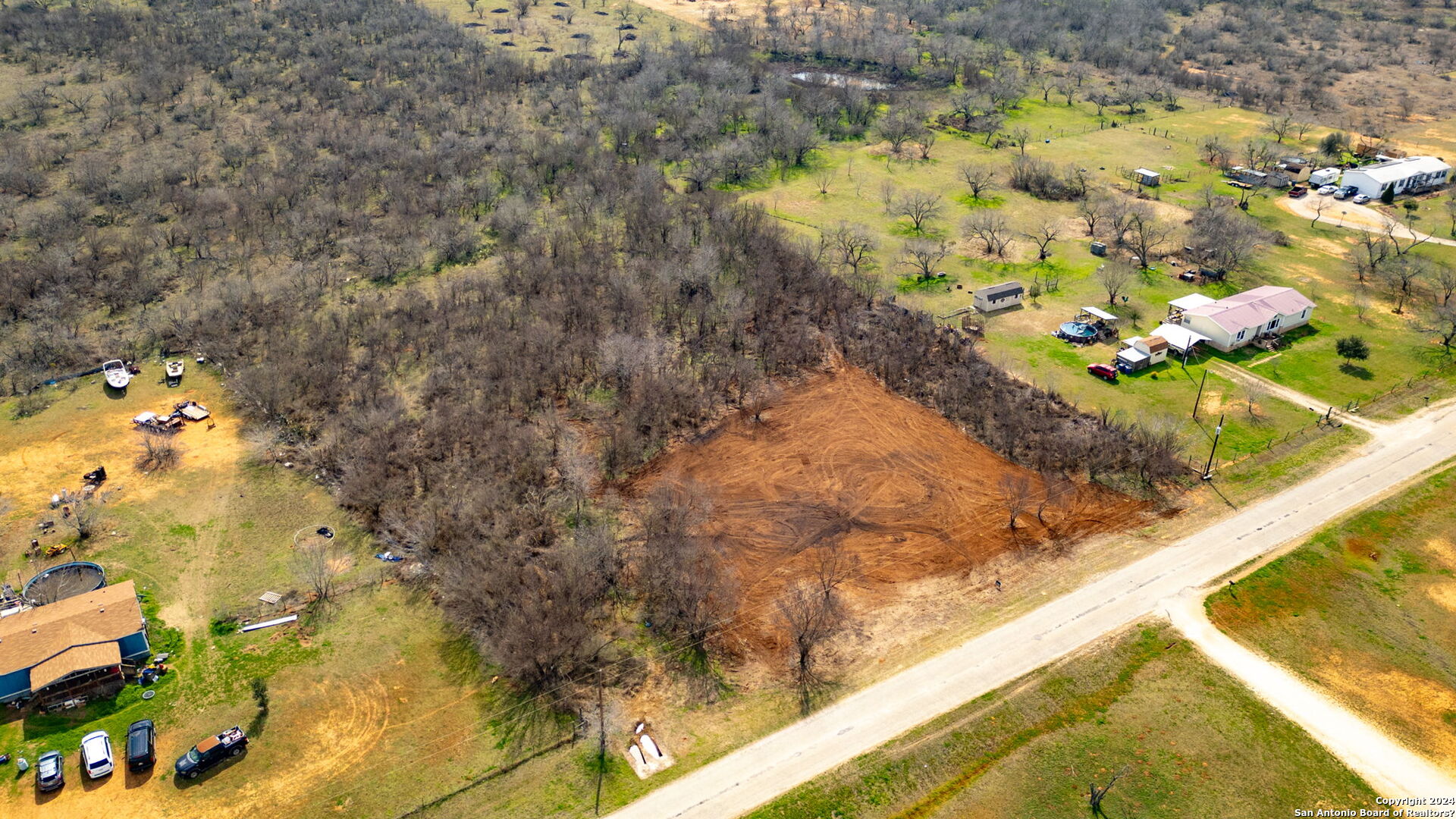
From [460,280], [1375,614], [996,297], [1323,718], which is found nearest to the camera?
[1323,718]

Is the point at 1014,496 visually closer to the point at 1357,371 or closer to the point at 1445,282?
the point at 1357,371

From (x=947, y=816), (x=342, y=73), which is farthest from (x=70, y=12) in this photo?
(x=947, y=816)

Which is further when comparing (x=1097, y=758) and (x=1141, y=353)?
(x=1141, y=353)

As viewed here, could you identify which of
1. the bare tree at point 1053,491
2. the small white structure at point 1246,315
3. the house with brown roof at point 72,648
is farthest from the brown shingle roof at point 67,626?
the small white structure at point 1246,315

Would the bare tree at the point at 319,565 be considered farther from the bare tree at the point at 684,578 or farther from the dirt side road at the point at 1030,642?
the dirt side road at the point at 1030,642

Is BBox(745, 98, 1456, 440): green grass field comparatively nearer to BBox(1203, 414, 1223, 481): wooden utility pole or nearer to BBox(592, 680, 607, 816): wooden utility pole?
BBox(1203, 414, 1223, 481): wooden utility pole

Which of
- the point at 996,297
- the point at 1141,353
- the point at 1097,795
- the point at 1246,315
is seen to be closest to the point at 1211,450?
the point at 1141,353
